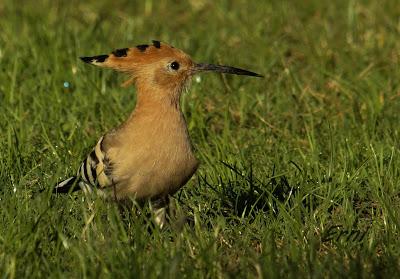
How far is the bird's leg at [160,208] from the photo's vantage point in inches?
178

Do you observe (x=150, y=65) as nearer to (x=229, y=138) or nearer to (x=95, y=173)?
(x=95, y=173)

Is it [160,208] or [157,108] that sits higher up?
[157,108]

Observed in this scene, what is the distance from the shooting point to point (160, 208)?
460 cm

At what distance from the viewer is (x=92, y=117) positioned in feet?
19.9

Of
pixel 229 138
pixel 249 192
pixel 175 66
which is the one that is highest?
pixel 175 66

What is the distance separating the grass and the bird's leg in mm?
63

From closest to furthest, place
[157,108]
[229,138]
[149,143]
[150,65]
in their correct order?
1. [149,143]
2. [157,108]
3. [150,65]
4. [229,138]

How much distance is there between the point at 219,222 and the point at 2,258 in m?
0.86

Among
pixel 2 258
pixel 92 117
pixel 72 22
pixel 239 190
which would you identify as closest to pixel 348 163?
pixel 239 190

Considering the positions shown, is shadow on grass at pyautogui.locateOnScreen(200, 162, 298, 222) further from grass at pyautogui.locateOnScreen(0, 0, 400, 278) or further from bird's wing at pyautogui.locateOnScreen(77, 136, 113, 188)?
bird's wing at pyautogui.locateOnScreen(77, 136, 113, 188)

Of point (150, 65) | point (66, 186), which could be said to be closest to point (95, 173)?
point (66, 186)

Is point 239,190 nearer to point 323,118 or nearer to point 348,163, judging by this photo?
point 348,163

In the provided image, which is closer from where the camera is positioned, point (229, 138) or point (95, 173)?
point (95, 173)

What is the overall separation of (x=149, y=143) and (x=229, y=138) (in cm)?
140
